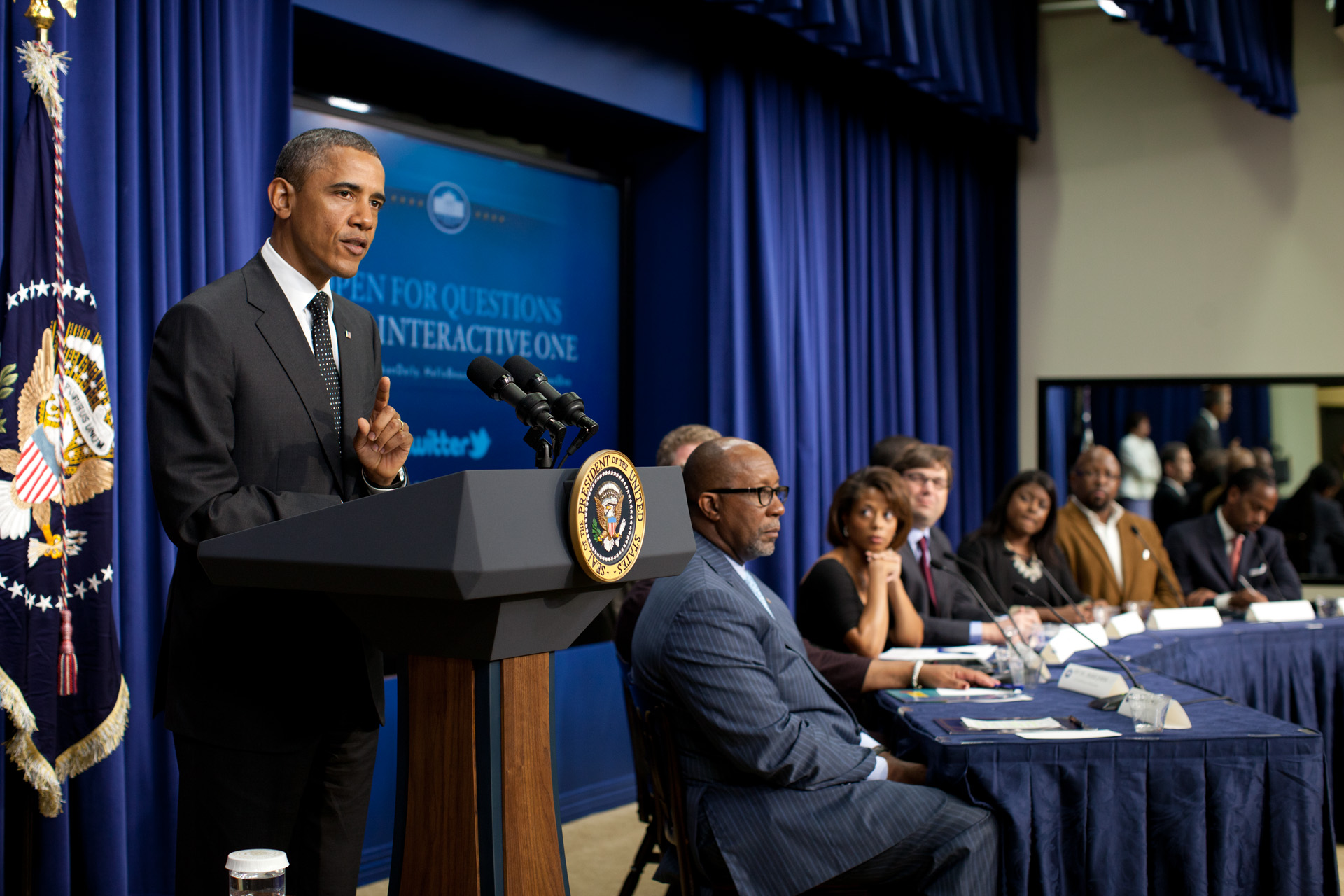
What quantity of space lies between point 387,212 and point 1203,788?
3073 millimetres

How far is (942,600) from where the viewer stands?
394cm

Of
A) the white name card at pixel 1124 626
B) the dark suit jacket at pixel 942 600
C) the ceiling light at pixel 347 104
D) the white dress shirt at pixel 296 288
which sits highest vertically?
the ceiling light at pixel 347 104

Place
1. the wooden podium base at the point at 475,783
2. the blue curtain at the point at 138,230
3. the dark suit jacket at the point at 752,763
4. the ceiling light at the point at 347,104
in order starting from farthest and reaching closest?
the ceiling light at the point at 347,104 < the blue curtain at the point at 138,230 < the dark suit jacket at the point at 752,763 < the wooden podium base at the point at 475,783

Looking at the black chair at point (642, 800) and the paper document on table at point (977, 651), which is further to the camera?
the paper document on table at point (977, 651)

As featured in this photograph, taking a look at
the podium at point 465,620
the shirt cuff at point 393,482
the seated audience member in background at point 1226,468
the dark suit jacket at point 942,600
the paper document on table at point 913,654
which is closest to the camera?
the podium at point 465,620

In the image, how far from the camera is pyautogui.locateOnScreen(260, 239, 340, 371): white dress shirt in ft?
5.08

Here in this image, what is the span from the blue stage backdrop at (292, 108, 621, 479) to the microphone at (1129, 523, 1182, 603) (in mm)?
2416

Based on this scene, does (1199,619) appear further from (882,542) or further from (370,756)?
(370,756)

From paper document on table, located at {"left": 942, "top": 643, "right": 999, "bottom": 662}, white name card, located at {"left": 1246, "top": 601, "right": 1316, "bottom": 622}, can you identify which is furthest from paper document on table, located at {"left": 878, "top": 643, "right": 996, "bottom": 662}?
white name card, located at {"left": 1246, "top": 601, "right": 1316, "bottom": 622}

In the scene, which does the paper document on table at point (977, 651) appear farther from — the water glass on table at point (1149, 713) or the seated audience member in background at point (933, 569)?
the water glass on table at point (1149, 713)

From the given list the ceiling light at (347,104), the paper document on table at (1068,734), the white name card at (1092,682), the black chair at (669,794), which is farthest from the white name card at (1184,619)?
the ceiling light at (347,104)

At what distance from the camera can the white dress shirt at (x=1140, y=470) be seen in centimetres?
611

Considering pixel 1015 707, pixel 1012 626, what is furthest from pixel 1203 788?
pixel 1012 626

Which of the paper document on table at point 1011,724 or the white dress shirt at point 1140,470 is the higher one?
the white dress shirt at point 1140,470
